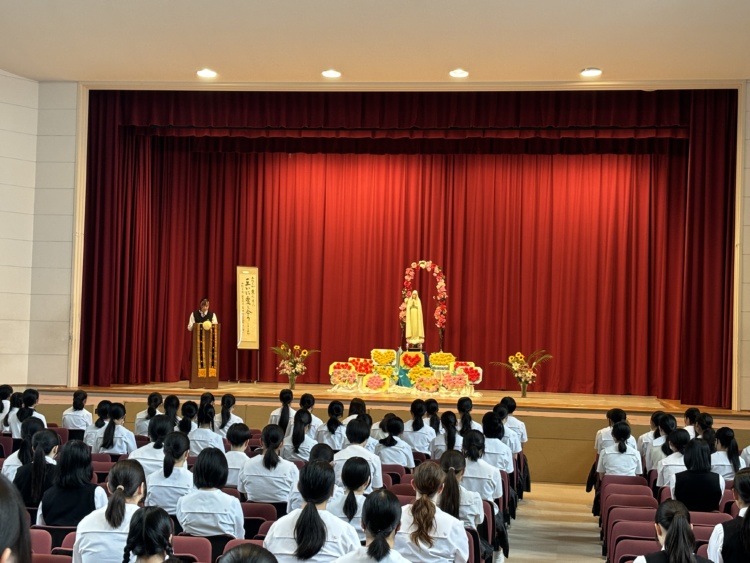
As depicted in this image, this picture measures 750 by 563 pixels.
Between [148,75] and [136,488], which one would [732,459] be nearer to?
[136,488]

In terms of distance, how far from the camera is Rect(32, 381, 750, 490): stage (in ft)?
35.2

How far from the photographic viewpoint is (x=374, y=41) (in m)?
10.5

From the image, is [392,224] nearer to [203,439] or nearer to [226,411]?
[226,411]

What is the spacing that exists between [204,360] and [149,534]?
A: 10.1 meters

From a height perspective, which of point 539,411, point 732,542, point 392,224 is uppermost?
point 392,224

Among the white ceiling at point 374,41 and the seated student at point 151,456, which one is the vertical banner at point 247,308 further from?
the seated student at point 151,456

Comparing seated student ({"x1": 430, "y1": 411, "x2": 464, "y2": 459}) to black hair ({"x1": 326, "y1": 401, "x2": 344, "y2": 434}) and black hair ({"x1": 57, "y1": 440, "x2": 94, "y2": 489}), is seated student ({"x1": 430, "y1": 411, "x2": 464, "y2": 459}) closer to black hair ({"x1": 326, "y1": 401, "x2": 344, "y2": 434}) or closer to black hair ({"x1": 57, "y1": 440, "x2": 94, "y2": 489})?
black hair ({"x1": 326, "y1": 401, "x2": 344, "y2": 434})

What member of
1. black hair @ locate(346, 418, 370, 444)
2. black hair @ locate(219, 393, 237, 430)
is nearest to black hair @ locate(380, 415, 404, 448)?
black hair @ locate(346, 418, 370, 444)

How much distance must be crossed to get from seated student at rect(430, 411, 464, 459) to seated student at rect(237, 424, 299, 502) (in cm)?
164

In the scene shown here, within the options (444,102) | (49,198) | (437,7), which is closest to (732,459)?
(437,7)

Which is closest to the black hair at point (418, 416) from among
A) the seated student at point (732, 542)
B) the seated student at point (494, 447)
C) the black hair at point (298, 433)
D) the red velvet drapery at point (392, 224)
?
the seated student at point (494, 447)

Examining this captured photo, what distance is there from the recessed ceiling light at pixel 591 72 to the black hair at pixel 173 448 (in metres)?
7.81

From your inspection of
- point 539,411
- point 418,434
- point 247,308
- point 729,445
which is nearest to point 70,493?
point 418,434

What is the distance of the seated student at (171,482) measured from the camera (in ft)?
17.0
